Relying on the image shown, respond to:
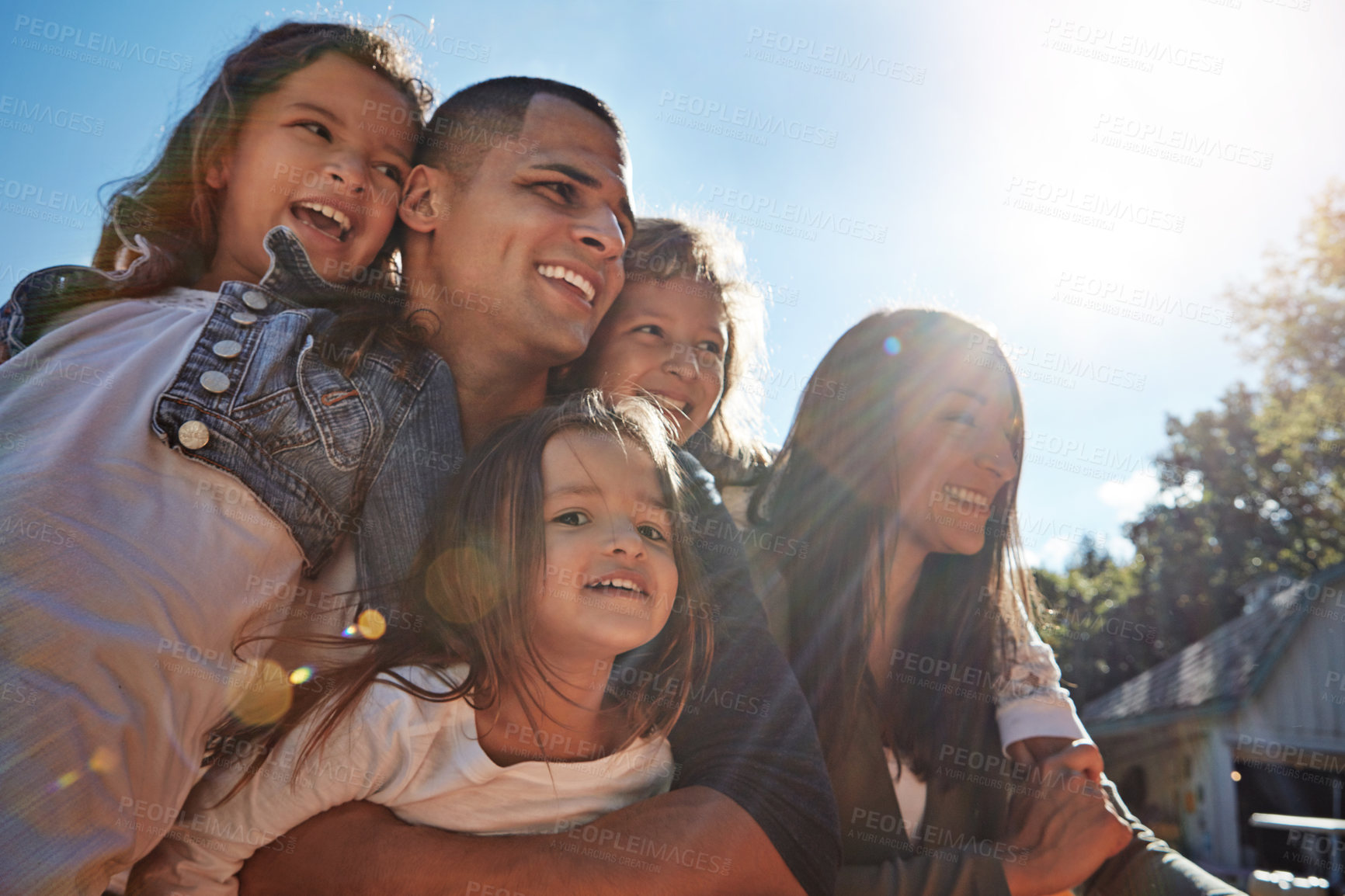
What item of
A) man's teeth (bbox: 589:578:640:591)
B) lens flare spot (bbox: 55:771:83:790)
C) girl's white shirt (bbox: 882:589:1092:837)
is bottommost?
lens flare spot (bbox: 55:771:83:790)

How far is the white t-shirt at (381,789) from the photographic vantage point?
A: 193cm

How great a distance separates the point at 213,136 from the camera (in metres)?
2.92

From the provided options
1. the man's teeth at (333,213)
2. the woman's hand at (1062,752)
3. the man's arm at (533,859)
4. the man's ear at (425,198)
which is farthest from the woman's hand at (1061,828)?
the man's teeth at (333,213)

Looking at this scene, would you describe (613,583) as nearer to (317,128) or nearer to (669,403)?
(669,403)

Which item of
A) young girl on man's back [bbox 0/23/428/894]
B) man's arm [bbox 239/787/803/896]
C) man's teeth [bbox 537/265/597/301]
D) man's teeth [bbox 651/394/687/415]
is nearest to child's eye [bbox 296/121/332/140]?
young girl on man's back [bbox 0/23/428/894]

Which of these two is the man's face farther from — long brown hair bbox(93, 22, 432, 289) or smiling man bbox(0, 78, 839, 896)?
long brown hair bbox(93, 22, 432, 289)

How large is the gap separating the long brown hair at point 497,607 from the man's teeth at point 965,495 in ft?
4.38

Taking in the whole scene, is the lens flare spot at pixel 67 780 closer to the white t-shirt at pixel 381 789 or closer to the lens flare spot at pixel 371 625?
the white t-shirt at pixel 381 789

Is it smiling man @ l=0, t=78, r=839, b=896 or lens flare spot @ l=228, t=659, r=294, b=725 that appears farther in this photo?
lens flare spot @ l=228, t=659, r=294, b=725

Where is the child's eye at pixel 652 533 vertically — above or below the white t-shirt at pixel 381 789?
above

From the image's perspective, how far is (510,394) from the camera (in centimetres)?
285

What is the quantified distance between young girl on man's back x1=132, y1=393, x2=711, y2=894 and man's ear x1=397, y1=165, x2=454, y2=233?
3.23 feet

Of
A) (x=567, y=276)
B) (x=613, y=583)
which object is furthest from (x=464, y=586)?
(x=567, y=276)

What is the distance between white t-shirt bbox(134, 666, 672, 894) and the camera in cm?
193
